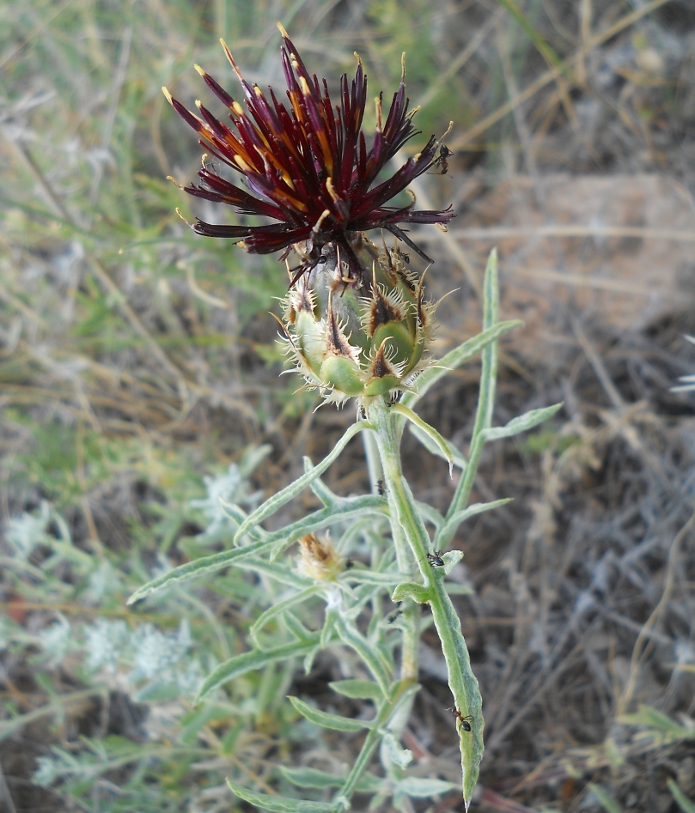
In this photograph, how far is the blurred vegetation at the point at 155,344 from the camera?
2.40 m

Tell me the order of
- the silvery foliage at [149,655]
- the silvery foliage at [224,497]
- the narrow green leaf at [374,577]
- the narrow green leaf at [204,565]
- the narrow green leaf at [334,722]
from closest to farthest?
the narrow green leaf at [204,565] → the narrow green leaf at [374,577] → the narrow green leaf at [334,722] → the silvery foliage at [149,655] → the silvery foliage at [224,497]

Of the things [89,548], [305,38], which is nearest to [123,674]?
[89,548]

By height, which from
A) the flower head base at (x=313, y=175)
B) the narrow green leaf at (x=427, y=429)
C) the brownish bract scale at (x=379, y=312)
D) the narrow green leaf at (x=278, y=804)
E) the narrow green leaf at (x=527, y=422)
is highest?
the flower head base at (x=313, y=175)

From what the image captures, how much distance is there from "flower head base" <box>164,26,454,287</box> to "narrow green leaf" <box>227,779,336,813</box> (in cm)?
110

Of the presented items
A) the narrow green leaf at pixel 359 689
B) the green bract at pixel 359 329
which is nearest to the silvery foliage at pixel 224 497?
the narrow green leaf at pixel 359 689

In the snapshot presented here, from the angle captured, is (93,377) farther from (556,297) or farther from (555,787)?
(555,787)

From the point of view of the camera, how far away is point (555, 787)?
7.27 ft

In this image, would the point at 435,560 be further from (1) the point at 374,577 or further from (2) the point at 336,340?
(2) the point at 336,340

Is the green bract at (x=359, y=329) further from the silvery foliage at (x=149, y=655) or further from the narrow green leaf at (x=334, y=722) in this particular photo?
the silvery foliage at (x=149, y=655)

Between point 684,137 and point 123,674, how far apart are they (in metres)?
3.66

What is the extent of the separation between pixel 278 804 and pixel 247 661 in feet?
1.09

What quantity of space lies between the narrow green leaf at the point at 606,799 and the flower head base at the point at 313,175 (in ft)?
5.19

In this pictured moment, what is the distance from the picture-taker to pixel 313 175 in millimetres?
1383

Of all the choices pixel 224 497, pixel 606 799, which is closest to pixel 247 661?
pixel 224 497
